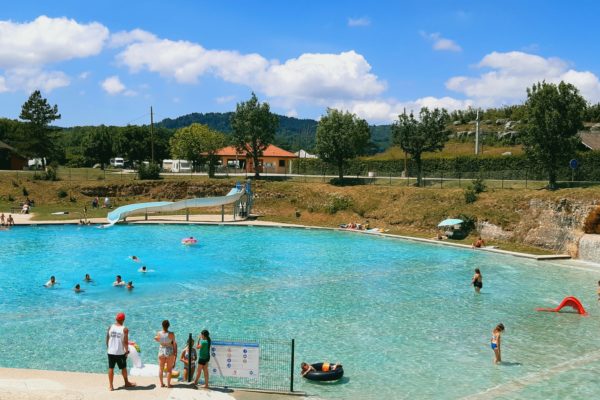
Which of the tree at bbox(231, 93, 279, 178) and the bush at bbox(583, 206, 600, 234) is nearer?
the bush at bbox(583, 206, 600, 234)

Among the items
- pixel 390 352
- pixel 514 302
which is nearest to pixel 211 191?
pixel 514 302

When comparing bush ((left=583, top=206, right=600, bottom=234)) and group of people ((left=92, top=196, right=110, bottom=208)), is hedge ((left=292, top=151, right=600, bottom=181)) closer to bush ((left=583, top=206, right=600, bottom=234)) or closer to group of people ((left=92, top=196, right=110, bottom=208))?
bush ((left=583, top=206, right=600, bottom=234))

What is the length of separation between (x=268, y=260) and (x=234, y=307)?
38.9ft

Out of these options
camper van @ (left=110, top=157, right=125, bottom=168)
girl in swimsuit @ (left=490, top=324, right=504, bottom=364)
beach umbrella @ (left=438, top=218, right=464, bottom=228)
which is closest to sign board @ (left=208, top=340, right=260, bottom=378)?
girl in swimsuit @ (left=490, top=324, right=504, bottom=364)

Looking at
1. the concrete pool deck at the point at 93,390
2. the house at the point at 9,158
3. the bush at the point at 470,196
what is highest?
the house at the point at 9,158

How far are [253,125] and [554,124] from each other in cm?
3841

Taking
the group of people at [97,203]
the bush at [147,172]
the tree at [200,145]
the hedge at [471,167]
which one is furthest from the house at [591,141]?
the group of people at [97,203]

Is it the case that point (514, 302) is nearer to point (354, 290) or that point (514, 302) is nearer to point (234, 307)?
point (354, 290)

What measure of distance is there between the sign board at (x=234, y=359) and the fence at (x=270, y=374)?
3.1 inches

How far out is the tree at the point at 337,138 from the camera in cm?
6631

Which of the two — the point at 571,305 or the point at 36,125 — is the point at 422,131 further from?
the point at 36,125

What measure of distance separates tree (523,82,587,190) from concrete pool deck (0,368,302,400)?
39.7 m

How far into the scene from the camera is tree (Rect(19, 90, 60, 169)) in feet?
260

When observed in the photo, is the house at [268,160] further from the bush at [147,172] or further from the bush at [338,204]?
the bush at [338,204]
